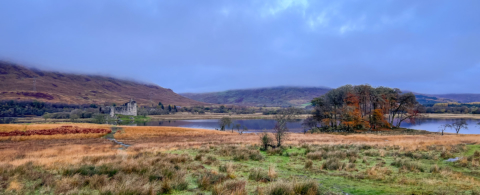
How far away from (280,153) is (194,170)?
7.31 metres

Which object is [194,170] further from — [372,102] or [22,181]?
[372,102]

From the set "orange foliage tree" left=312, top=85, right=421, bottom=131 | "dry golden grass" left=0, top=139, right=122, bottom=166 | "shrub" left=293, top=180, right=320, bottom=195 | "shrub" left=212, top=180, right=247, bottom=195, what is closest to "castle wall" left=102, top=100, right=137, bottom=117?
"orange foliage tree" left=312, top=85, right=421, bottom=131

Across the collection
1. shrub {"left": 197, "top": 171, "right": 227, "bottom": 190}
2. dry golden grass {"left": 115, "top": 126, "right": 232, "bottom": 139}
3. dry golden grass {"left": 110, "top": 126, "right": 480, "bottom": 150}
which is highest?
shrub {"left": 197, "top": 171, "right": 227, "bottom": 190}

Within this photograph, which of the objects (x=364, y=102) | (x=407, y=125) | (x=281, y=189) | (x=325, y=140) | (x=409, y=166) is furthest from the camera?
(x=407, y=125)

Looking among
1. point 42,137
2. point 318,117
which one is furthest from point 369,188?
point 318,117

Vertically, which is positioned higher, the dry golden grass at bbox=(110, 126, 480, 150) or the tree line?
the tree line

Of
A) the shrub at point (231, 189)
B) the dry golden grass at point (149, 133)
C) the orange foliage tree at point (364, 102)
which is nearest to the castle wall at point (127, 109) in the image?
the dry golden grass at point (149, 133)

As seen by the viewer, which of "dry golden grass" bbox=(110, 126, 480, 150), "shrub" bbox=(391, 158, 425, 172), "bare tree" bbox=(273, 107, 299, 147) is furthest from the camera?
"dry golden grass" bbox=(110, 126, 480, 150)

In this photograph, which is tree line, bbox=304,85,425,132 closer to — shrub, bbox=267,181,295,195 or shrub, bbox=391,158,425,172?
shrub, bbox=391,158,425,172

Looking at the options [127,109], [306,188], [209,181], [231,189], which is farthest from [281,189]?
[127,109]

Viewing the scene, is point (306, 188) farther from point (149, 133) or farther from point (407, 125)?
point (407, 125)

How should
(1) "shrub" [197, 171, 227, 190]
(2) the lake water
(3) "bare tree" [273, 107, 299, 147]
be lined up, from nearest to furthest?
(1) "shrub" [197, 171, 227, 190]
(3) "bare tree" [273, 107, 299, 147]
(2) the lake water

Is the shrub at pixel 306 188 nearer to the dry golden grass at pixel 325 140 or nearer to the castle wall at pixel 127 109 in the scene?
the dry golden grass at pixel 325 140

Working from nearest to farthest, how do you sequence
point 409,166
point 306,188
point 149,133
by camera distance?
point 306,188
point 409,166
point 149,133
